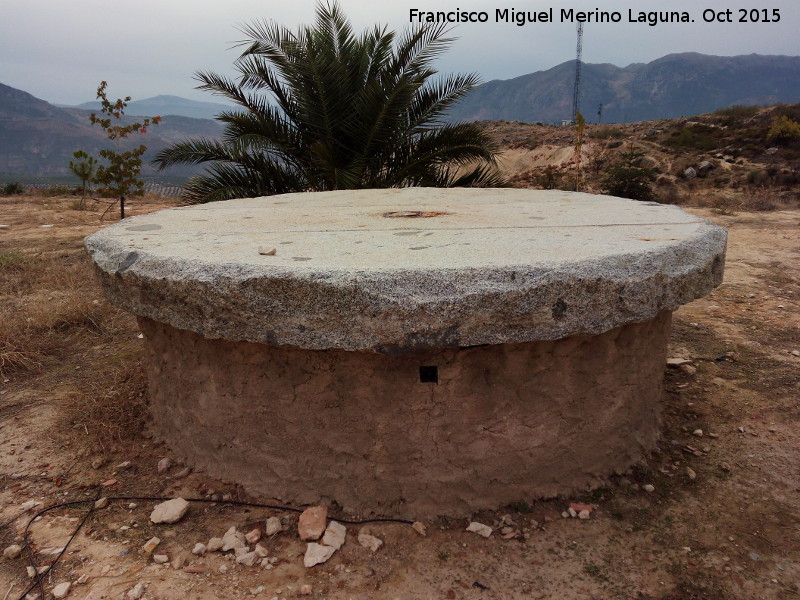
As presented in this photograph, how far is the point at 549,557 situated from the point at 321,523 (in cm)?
79

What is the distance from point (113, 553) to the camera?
6.36 ft

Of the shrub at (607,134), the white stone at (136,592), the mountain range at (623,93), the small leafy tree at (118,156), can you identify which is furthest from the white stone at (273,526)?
the mountain range at (623,93)

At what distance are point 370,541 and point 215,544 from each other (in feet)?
1.73

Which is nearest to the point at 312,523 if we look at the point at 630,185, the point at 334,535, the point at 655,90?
the point at 334,535

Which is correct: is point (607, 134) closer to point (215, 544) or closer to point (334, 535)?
point (334, 535)

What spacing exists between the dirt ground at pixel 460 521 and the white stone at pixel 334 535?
32 millimetres

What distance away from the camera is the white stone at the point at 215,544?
76.7 inches

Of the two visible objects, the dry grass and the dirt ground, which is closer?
the dirt ground

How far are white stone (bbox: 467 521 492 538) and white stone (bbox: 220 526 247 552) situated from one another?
79 cm

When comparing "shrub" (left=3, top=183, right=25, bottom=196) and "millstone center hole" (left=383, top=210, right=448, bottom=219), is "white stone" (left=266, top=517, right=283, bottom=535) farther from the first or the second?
"shrub" (left=3, top=183, right=25, bottom=196)

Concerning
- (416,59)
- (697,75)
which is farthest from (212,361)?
(697,75)

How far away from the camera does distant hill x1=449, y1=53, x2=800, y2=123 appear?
490 ft

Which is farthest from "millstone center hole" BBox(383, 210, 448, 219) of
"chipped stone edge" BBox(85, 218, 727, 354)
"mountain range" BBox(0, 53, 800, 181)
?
"mountain range" BBox(0, 53, 800, 181)

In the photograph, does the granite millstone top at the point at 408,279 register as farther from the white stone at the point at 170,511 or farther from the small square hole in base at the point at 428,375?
the white stone at the point at 170,511
